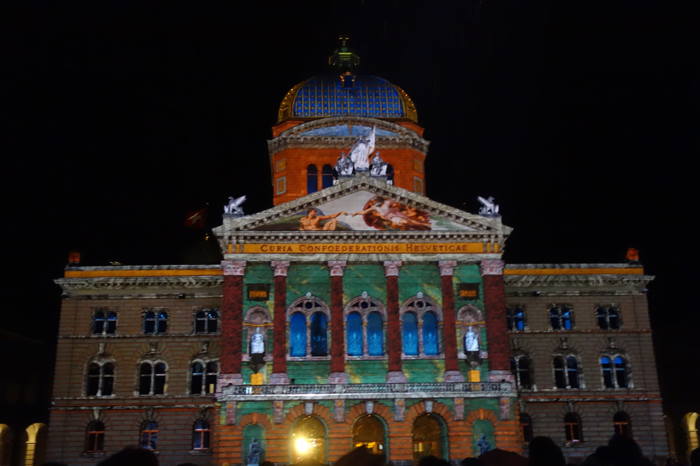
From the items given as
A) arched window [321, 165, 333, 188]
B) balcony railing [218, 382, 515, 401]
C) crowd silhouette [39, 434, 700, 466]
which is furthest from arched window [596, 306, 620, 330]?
crowd silhouette [39, 434, 700, 466]

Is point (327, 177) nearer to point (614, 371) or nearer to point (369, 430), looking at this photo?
point (369, 430)

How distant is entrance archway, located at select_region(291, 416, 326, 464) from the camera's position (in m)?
40.7

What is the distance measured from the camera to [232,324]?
4297cm

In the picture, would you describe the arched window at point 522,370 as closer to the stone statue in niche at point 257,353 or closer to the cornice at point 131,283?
the stone statue in niche at point 257,353

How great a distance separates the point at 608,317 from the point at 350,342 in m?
19.7

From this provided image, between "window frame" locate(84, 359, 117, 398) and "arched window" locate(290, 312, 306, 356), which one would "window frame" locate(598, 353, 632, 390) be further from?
"window frame" locate(84, 359, 117, 398)

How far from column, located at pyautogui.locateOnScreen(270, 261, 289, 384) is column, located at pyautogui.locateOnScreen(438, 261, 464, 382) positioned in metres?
9.58

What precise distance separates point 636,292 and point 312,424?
25.5 meters

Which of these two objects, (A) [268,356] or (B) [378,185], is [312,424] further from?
(B) [378,185]

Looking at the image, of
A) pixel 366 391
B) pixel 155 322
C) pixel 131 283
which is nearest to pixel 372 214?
pixel 366 391

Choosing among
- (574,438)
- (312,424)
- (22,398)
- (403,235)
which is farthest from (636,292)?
(22,398)

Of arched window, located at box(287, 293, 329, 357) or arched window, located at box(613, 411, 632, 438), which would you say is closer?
arched window, located at box(287, 293, 329, 357)

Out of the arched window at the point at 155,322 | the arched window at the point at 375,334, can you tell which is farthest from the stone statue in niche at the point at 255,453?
the arched window at the point at 155,322

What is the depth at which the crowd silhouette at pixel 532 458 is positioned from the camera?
610cm
